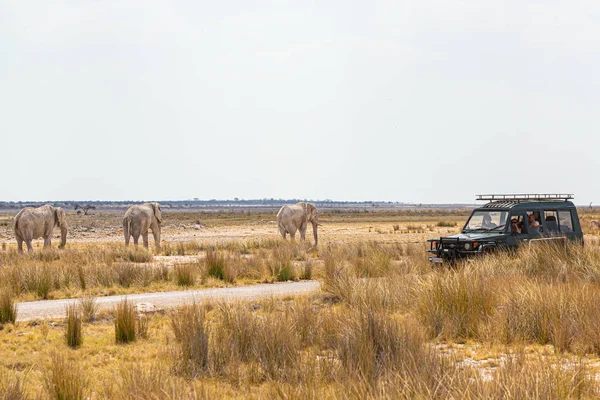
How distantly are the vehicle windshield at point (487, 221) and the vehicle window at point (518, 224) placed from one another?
22 centimetres

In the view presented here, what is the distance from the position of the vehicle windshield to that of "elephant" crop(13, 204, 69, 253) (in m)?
16.8

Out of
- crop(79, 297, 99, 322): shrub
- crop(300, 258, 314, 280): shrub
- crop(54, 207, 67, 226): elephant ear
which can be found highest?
crop(54, 207, 67, 226): elephant ear

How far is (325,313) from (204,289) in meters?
6.54

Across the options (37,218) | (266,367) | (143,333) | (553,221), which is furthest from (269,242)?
(266,367)

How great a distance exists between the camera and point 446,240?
598 inches

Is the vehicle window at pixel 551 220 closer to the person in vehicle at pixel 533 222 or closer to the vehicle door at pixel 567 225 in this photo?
the vehicle door at pixel 567 225

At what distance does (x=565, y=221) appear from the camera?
53.7 ft

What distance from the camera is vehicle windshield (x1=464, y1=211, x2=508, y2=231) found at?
50.9ft

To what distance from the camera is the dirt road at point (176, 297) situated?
12.4 metres

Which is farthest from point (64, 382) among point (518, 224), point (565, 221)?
point (565, 221)

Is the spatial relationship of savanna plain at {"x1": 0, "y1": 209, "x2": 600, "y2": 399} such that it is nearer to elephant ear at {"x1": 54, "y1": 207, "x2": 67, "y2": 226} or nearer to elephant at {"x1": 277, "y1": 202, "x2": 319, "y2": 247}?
elephant ear at {"x1": 54, "y1": 207, "x2": 67, "y2": 226}

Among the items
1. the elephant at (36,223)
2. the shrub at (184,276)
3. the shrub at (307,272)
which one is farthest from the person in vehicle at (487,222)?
the elephant at (36,223)

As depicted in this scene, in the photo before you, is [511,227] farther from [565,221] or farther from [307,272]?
[307,272]

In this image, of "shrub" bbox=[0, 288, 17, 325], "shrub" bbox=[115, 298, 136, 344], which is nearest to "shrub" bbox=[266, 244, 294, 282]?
"shrub" bbox=[0, 288, 17, 325]
